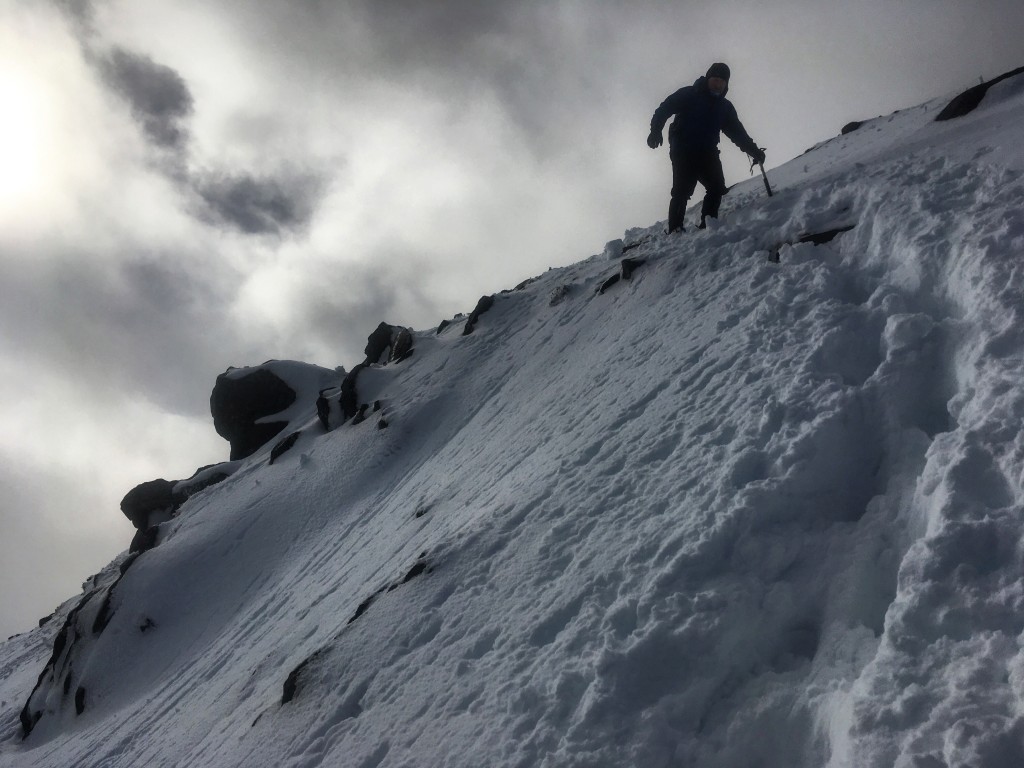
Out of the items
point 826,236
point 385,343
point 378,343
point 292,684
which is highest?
point 378,343

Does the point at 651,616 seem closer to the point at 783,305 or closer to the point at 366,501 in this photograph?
the point at 783,305

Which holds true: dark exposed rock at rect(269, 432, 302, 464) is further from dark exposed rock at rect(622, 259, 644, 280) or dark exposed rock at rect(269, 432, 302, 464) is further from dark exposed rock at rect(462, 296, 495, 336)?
dark exposed rock at rect(622, 259, 644, 280)

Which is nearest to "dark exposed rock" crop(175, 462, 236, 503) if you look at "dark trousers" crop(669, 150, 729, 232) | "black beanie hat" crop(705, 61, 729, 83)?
"dark trousers" crop(669, 150, 729, 232)

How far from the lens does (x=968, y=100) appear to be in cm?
1106

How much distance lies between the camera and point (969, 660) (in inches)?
133

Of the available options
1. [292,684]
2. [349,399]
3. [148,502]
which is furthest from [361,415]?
[148,502]

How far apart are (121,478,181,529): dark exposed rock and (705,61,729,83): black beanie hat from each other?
2515cm

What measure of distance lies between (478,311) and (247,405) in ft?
50.9

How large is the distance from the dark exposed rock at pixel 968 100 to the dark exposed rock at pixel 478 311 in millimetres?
11868

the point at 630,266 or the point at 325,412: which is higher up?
the point at 325,412

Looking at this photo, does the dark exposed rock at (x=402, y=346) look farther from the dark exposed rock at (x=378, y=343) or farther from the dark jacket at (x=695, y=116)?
the dark jacket at (x=695, y=116)

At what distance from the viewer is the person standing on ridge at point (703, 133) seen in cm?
1163

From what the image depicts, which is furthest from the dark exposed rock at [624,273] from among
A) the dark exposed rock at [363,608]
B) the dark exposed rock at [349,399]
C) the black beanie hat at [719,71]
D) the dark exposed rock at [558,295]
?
the dark exposed rock at [349,399]

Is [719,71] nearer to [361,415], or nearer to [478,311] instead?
[478,311]
